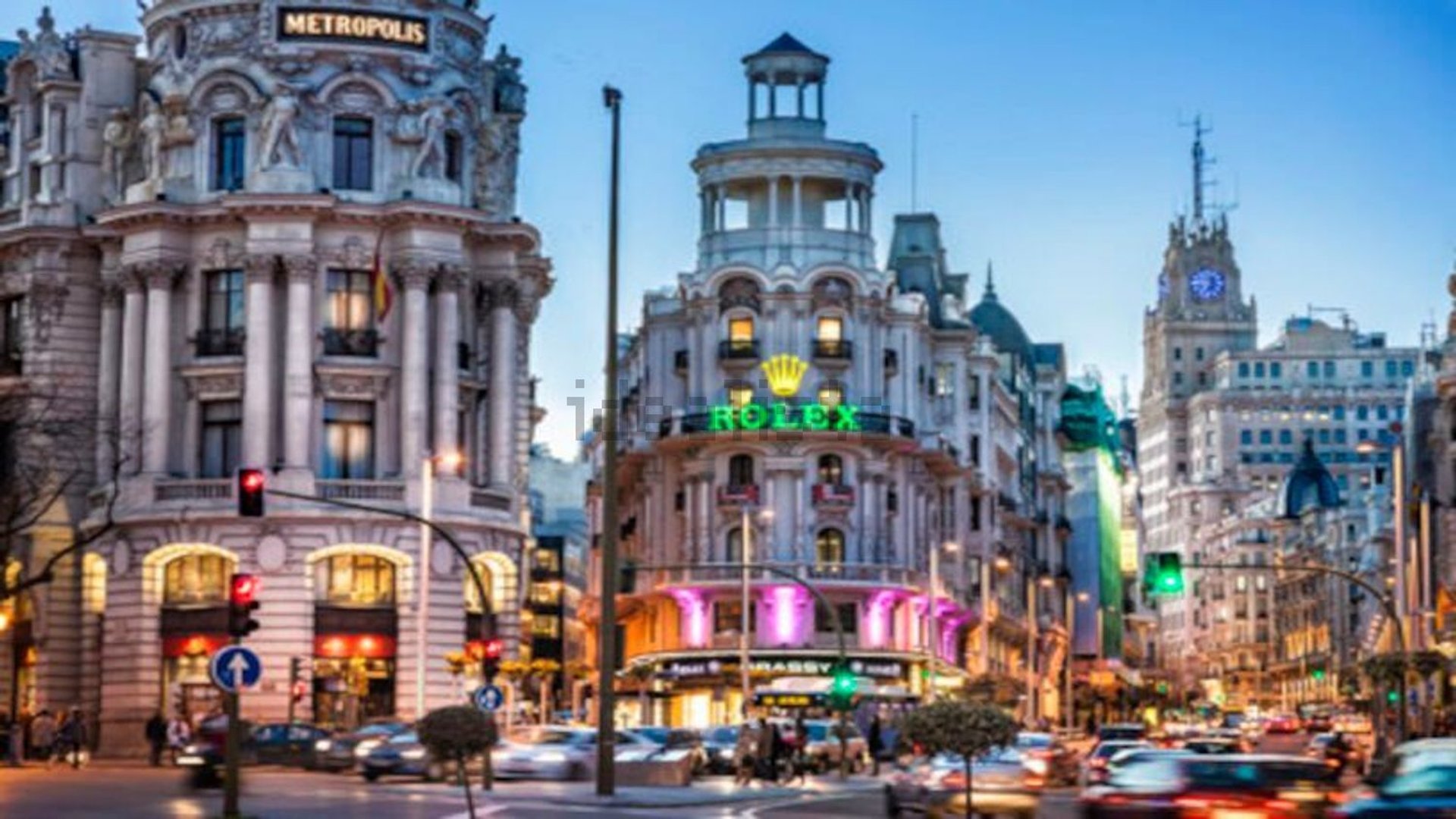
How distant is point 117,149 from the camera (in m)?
89.4

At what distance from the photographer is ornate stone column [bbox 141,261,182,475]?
85.0 m

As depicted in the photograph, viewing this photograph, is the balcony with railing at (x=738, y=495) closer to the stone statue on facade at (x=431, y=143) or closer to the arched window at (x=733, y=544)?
the arched window at (x=733, y=544)

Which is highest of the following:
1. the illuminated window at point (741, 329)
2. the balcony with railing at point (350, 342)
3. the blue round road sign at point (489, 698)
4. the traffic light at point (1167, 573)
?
the illuminated window at point (741, 329)

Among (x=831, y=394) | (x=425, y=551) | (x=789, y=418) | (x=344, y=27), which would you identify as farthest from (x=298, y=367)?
(x=831, y=394)

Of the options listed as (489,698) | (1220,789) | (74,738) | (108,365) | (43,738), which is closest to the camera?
(1220,789)

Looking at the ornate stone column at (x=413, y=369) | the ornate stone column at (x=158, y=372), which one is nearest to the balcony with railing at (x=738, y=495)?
the ornate stone column at (x=413, y=369)

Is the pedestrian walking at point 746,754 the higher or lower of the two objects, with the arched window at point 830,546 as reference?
lower

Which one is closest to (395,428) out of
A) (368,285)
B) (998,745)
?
(368,285)

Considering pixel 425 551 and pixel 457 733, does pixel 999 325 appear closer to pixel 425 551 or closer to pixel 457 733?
pixel 425 551

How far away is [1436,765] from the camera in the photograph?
98.9 feet

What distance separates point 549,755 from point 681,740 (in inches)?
337

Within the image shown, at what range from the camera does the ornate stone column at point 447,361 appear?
281 feet

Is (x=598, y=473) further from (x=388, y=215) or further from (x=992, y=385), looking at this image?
(x=388, y=215)

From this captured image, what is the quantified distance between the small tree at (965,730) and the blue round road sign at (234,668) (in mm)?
10184
